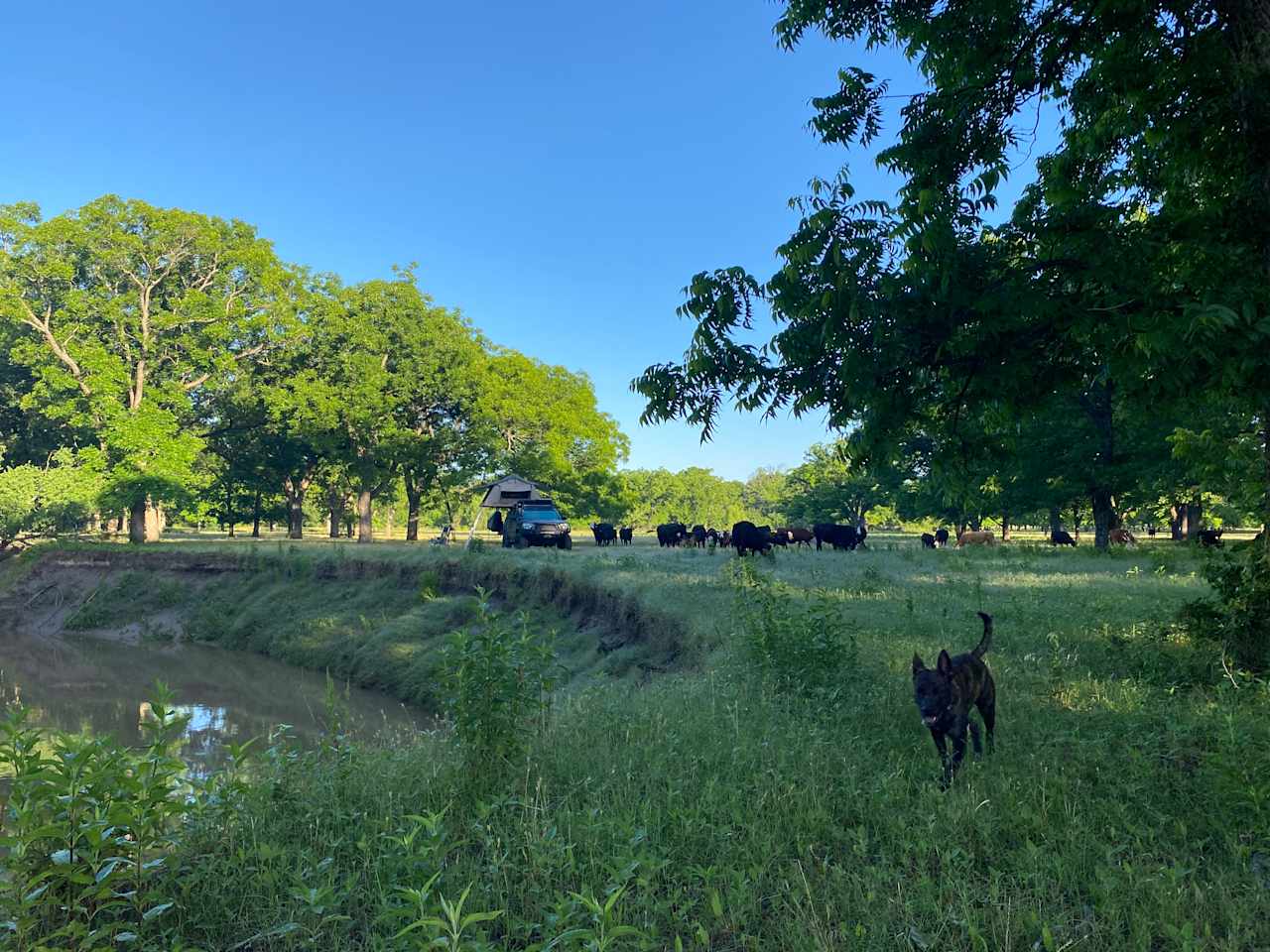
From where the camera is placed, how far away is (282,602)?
84.9 feet

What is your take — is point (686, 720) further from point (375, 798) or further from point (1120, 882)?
point (1120, 882)

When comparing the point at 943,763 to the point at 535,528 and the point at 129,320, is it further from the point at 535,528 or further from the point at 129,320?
the point at 129,320

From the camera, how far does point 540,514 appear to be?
1270 inches

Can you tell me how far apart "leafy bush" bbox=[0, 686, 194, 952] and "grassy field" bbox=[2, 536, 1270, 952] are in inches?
11.9

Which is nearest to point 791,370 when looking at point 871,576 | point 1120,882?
point 1120,882

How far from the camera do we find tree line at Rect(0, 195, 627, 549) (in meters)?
31.3

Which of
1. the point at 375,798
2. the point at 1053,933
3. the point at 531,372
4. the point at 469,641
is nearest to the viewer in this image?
the point at 1053,933

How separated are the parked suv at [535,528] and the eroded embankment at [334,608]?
21.6 ft

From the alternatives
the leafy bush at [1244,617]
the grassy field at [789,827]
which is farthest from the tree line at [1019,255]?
the grassy field at [789,827]

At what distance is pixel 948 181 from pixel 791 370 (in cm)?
304

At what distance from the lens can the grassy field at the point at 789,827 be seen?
3.58 meters

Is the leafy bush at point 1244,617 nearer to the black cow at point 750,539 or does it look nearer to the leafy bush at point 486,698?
the leafy bush at point 486,698

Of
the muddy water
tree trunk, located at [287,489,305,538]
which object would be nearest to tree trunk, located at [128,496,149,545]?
the muddy water

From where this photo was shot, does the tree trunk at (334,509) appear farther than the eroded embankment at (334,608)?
Yes
